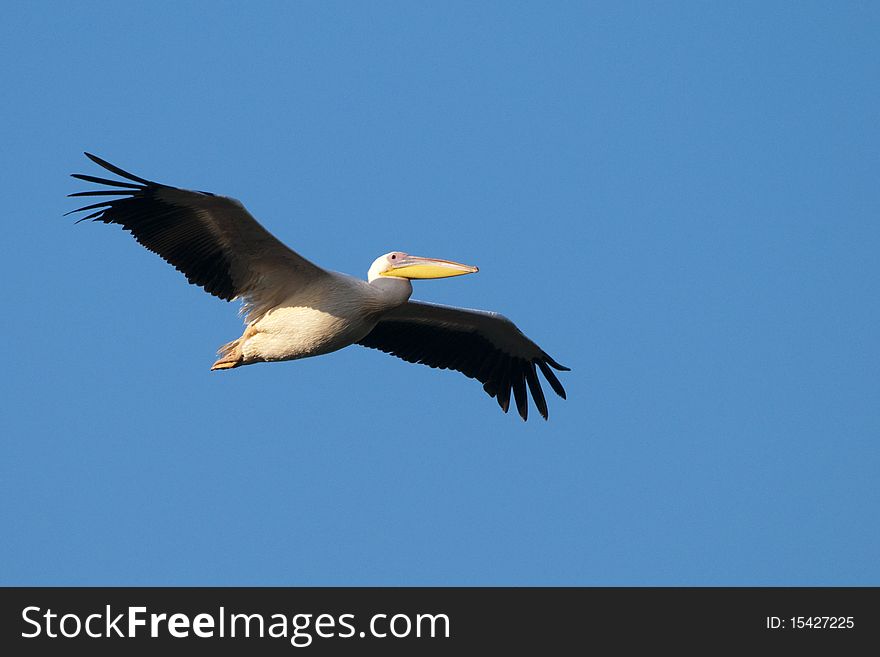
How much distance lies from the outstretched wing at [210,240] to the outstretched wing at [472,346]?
1.95m

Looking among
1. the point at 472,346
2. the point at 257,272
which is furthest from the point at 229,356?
the point at 472,346

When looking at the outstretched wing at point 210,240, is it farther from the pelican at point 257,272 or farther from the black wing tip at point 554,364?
the black wing tip at point 554,364

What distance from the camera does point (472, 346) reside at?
16.4 meters

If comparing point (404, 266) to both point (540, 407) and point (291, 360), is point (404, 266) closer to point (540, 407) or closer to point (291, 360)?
point (291, 360)

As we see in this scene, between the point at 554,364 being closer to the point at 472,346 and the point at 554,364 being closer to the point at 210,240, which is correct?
the point at 472,346

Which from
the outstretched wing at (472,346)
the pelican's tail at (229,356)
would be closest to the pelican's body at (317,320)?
the pelican's tail at (229,356)

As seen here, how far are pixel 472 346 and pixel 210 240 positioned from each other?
389 centimetres

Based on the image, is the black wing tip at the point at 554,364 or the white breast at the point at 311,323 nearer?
the white breast at the point at 311,323

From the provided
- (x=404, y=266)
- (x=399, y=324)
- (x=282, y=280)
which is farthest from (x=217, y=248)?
(x=399, y=324)

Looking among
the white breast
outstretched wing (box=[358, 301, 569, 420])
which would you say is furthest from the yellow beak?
outstretched wing (box=[358, 301, 569, 420])

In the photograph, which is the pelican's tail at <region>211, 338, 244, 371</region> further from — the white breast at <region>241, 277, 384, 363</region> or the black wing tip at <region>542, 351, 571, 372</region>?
the black wing tip at <region>542, 351, 571, 372</region>

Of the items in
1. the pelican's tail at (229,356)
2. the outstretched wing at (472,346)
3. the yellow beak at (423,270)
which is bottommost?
the pelican's tail at (229,356)

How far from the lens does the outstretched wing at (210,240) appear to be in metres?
13.2

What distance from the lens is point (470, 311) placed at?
15.8 meters
